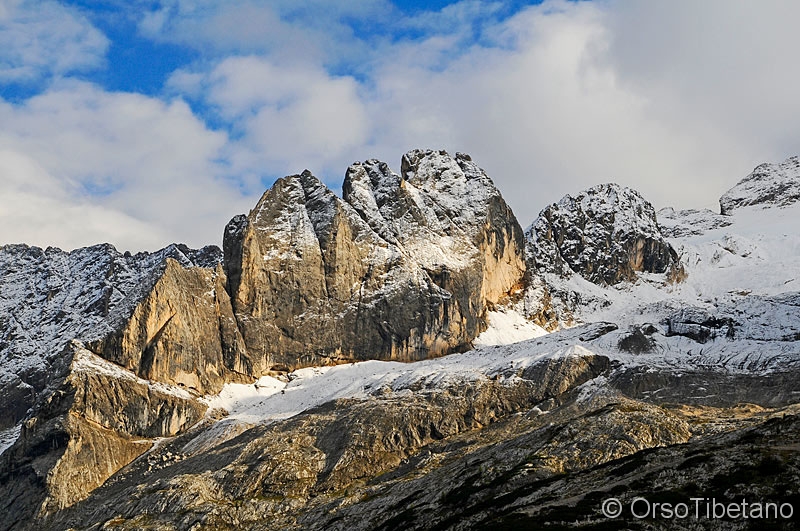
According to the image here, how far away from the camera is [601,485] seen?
140 metres

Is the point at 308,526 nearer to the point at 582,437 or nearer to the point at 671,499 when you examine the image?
the point at 582,437

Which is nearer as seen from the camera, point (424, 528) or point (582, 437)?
point (424, 528)

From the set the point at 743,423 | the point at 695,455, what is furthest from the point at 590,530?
the point at 743,423

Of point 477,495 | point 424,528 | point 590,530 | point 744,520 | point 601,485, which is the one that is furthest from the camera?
point 477,495

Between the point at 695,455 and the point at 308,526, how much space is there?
271ft

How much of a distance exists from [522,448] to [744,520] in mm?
90586

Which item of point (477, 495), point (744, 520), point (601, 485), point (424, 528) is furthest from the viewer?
point (477, 495)

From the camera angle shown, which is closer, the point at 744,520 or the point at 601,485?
the point at 744,520

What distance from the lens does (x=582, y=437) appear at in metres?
190

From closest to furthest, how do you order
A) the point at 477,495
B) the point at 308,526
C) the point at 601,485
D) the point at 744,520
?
the point at 744,520, the point at 601,485, the point at 477,495, the point at 308,526

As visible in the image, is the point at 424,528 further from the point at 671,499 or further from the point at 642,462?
the point at 671,499

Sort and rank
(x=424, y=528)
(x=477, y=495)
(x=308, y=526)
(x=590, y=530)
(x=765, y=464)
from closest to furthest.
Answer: (x=590, y=530) → (x=765, y=464) → (x=424, y=528) → (x=477, y=495) → (x=308, y=526)

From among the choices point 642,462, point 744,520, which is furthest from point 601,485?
point 744,520

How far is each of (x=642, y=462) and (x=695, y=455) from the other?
28.4ft
